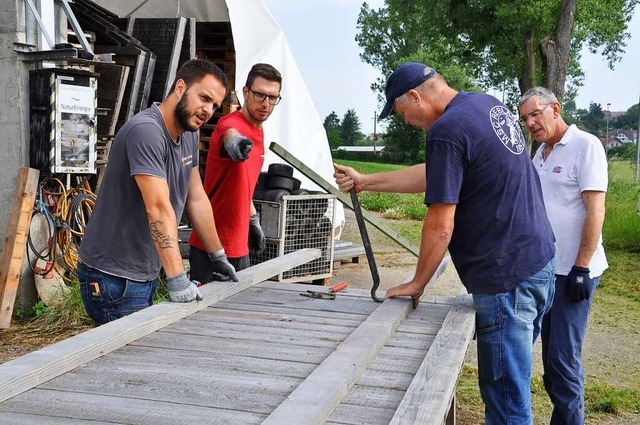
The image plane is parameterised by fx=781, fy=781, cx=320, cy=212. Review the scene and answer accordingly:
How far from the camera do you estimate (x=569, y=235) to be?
4246 mm

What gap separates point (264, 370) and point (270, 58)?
25.0 feet

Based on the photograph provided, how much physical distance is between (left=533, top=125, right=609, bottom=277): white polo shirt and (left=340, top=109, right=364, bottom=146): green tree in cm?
9474

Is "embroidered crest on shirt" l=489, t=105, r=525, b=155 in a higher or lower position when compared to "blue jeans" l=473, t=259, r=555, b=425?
higher

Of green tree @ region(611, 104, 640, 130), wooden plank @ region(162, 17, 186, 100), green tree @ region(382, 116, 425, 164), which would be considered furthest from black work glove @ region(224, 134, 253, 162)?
green tree @ region(611, 104, 640, 130)

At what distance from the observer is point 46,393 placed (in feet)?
7.59

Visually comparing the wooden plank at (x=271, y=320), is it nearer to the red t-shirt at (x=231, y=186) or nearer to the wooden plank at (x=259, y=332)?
the wooden plank at (x=259, y=332)

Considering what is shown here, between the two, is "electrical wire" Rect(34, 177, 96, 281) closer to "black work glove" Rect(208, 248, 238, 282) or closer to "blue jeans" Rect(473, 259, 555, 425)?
"black work glove" Rect(208, 248, 238, 282)

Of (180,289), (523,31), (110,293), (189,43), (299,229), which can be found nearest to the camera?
(180,289)

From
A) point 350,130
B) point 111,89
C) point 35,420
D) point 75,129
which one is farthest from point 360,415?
point 350,130

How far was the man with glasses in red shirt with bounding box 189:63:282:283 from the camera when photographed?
4665 millimetres

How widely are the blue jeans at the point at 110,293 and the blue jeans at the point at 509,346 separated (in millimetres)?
1546

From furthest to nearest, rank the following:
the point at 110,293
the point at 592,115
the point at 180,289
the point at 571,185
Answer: the point at 592,115 → the point at 571,185 → the point at 110,293 → the point at 180,289

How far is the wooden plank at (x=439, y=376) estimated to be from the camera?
85.5 inches

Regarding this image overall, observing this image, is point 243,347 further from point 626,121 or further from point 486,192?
point 626,121
